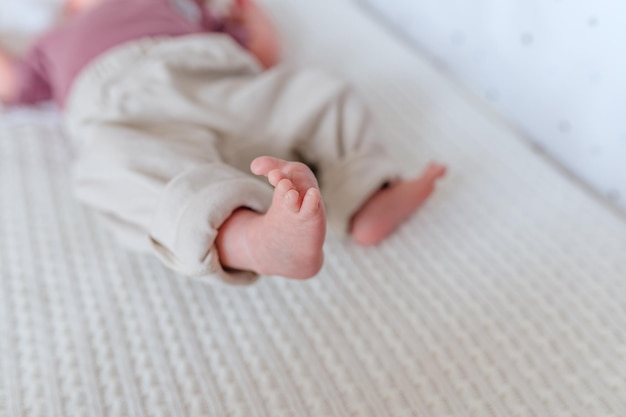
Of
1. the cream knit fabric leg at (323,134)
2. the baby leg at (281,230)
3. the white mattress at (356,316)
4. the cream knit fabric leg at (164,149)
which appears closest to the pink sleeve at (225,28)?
the cream knit fabric leg at (164,149)

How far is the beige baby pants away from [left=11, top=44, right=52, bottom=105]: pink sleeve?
0.53 feet

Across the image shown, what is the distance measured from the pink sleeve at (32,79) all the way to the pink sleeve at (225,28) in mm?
274

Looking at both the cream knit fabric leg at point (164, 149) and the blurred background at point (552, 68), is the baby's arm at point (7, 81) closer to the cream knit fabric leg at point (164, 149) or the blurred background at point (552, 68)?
the cream knit fabric leg at point (164, 149)

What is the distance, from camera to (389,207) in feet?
2.36

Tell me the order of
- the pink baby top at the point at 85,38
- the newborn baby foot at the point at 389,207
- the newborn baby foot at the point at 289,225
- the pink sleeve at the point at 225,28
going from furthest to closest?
the pink sleeve at the point at 225,28 → the pink baby top at the point at 85,38 → the newborn baby foot at the point at 389,207 → the newborn baby foot at the point at 289,225

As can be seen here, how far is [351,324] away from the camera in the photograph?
65cm

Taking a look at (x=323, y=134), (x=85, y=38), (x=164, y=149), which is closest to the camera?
(x=164, y=149)

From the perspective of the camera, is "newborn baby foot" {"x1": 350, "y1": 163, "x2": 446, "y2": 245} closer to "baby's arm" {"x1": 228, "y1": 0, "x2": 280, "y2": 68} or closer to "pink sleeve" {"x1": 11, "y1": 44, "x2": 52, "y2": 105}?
"baby's arm" {"x1": 228, "y1": 0, "x2": 280, "y2": 68}

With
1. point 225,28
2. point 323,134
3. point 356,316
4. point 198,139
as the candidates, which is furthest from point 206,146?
point 225,28

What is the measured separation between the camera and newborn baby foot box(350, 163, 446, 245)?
2.33 feet

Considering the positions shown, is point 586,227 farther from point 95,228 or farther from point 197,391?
point 95,228

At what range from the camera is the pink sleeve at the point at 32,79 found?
932 millimetres

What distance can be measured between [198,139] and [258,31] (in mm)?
407

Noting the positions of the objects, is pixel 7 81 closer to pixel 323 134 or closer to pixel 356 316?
pixel 323 134
